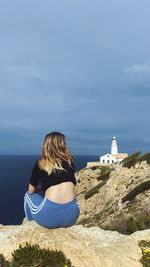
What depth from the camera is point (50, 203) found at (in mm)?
4719

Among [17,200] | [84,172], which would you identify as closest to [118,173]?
[84,172]

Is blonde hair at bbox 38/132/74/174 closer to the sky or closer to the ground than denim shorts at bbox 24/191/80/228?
closer to the sky

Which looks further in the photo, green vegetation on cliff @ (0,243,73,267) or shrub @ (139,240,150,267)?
shrub @ (139,240,150,267)

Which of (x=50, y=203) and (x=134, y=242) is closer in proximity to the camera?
(x=50, y=203)

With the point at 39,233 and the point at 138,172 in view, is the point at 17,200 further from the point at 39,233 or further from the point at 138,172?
the point at 39,233

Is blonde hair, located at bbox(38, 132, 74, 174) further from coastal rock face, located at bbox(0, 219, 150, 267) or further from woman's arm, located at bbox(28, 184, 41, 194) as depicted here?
coastal rock face, located at bbox(0, 219, 150, 267)

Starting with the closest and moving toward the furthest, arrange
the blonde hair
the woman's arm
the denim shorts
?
1. the denim shorts
2. the blonde hair
3. the woman's arm

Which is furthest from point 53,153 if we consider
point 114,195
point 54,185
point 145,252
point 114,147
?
point 114,147

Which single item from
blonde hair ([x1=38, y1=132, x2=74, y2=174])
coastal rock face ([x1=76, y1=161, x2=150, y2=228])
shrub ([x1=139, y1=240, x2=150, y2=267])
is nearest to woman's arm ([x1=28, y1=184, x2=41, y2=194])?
blonde hair ([x1=38, y1=132, x2=74, y2=174])

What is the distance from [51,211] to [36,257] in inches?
42.3

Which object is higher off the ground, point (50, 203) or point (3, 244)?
point (50, 203)

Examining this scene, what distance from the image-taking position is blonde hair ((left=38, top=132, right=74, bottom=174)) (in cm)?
488

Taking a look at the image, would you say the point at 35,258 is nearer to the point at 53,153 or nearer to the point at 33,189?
the point at 33,189

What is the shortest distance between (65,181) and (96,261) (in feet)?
6.83
